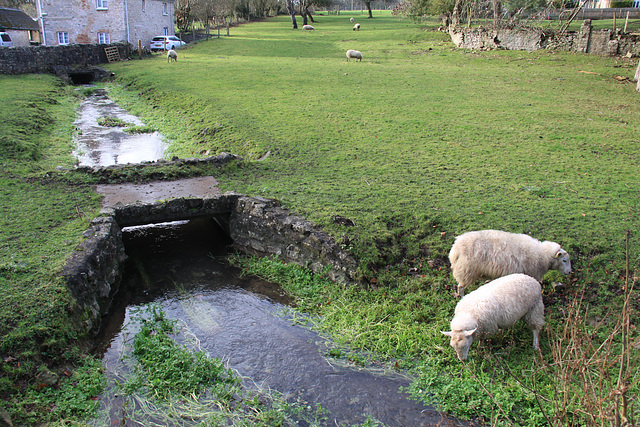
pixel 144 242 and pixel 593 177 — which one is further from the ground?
pixel 593 177

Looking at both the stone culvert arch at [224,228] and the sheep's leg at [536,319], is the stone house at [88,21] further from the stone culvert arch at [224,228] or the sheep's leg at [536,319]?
the sheep's leg at [536,319]

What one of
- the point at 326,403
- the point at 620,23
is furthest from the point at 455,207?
the point at 620,23

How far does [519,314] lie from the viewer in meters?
6.31

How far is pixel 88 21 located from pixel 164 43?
21.5 ft

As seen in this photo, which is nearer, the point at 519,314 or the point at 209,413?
the point at 209,413

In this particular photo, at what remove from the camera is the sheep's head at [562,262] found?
23.4ft

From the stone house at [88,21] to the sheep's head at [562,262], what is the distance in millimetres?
43801

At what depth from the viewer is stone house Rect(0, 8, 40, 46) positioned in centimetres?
4734

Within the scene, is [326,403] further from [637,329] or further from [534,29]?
[534,29]

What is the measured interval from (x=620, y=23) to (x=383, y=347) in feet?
127

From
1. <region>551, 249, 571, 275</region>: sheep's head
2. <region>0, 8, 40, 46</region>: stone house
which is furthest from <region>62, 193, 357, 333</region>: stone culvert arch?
<region>0, 8, 40, 46</region>: stone house

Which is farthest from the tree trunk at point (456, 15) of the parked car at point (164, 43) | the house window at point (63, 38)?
the house window at point (63, 38)

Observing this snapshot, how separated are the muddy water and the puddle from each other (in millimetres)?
5934

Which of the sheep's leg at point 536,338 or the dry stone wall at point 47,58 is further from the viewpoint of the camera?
the dry stone wall at point 47,58
